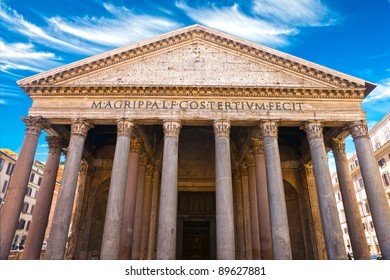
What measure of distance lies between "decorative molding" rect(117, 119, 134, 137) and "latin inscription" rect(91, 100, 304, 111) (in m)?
0.65

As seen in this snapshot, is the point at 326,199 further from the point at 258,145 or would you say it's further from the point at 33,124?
the point at 33,124

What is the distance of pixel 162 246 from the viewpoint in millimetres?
9438

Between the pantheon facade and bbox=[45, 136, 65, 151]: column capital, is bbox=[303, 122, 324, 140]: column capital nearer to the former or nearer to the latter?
the pantheon facade

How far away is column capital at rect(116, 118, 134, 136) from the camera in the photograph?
37.2 feet

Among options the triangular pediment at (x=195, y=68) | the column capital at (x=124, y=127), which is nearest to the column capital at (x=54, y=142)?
the triangular pediment at (x=195, y=68)

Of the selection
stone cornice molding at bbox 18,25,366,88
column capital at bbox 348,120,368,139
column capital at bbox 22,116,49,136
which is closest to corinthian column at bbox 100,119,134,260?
stone cornice molding at bbox 18,25,366,88

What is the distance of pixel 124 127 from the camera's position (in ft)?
37.5

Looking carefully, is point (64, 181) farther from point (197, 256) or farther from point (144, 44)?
point (197, 256)

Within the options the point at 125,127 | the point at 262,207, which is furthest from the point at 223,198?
the point at 125,127

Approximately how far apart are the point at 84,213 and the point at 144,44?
10.3 m

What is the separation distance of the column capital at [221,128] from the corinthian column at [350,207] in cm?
583

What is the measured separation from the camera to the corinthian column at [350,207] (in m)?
11.3

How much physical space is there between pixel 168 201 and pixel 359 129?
8523 mm
